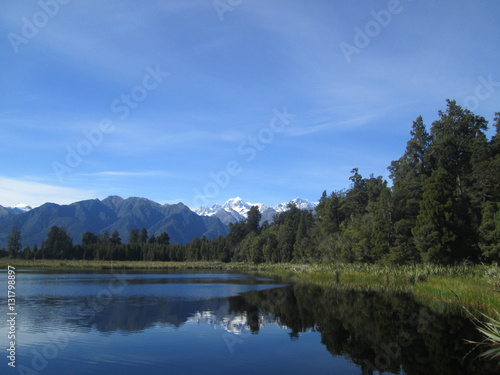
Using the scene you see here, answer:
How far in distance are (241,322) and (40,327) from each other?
40.0 ft

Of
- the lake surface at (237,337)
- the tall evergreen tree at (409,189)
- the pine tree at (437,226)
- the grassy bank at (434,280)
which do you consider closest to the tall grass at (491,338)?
the lake surface at (237,337)

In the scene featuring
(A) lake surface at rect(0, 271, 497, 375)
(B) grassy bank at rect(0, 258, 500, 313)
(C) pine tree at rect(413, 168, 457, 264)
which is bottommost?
(A) lake surface at rect(0, 271, 497, 375)

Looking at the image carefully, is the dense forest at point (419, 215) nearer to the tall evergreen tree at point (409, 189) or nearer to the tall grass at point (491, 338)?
the tall evergreen tree at point (409, 189)

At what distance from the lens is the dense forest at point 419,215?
46.3m

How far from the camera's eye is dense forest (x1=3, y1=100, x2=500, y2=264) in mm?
46281

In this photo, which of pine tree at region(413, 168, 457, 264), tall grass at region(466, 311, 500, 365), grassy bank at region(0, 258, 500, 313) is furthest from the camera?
pine tree at region(413, 168, 457, 264)

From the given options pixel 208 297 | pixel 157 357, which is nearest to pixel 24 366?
pixel 157 357

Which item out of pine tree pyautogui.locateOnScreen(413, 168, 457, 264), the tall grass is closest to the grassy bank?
pine tree pyautogui.locateOnScreen(413, 168, 457, 264)

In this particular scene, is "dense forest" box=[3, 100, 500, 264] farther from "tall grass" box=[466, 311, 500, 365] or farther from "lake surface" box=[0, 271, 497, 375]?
"tall grass" box=[466, 311, 500, 365]

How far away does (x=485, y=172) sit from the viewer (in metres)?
54.6

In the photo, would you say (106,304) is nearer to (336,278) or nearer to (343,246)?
(336,278)

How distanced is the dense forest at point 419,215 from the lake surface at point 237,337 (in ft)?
56.9

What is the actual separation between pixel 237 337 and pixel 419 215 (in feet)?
118

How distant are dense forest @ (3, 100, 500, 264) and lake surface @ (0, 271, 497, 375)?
683 inches
